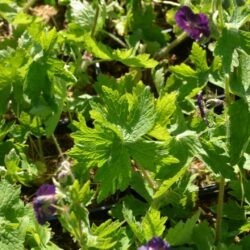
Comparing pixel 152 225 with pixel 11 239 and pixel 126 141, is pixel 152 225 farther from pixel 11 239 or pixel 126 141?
pixel 11 239

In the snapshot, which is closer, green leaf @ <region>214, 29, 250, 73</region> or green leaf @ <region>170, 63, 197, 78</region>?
green leaf @ <region>214, 29, 250, 73</region>

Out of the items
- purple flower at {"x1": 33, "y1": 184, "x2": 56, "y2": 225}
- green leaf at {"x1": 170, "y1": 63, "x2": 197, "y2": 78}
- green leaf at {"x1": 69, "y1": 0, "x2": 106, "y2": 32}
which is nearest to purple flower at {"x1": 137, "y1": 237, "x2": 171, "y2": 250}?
purple flower at {"x1": 33, "y1": 184, "x2": 56, "y2": 225}

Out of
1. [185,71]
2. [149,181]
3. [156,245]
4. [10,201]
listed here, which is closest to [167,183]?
[149,181]

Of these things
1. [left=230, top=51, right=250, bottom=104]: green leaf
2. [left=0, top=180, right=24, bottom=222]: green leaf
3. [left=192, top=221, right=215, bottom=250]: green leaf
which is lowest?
[left=192, top=221, right=215, bottom=250]: green leaf

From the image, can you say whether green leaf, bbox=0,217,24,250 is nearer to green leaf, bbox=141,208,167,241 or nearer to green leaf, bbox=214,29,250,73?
green leaf, bbox=141,208,167,241

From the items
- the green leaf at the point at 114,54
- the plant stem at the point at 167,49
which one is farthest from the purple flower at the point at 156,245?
the plant stem at the point at 167,49

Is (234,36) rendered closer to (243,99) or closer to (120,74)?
(243,99)

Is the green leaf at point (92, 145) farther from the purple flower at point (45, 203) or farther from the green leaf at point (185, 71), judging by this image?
the green leaf at point (185, 71)
